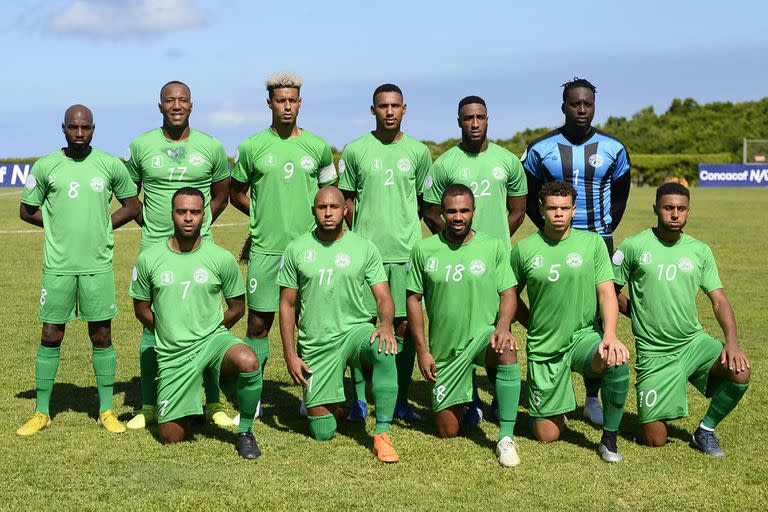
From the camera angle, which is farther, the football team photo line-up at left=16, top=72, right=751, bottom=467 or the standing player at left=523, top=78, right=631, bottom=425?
the standing player at left=523, top=78, right=631, bottom=425

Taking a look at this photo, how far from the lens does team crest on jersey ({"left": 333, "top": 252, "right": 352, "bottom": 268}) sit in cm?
654

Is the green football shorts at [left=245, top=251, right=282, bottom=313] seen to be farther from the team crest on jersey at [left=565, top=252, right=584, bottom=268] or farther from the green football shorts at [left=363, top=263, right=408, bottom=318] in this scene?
the team crest on jersey at [left=565, top=252, right=584, bottom=268]

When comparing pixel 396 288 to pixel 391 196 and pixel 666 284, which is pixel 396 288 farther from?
pixel 666 284

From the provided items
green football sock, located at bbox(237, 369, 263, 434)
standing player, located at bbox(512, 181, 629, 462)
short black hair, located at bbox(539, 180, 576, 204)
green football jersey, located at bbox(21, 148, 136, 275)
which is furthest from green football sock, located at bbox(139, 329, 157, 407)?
short black hair, located at bbox(539, 180, 576, 204)

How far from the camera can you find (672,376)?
645 centimetres

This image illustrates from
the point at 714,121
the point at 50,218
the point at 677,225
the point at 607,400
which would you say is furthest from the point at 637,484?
the point at 714,121

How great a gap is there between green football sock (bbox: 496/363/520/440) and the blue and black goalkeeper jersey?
1.63 metres

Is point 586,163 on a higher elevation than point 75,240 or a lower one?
higher

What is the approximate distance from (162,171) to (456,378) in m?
2.69

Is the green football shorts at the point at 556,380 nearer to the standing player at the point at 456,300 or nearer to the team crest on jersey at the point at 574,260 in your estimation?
the standing player at the point at 456,300

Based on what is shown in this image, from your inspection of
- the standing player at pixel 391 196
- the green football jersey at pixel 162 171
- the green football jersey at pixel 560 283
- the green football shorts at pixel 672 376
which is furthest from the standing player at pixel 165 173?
the green football shorts at pixel 672 376

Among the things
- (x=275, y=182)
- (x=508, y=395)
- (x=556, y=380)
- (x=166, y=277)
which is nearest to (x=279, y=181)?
(x=275, y=182)

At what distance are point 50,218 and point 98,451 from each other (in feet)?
5.82

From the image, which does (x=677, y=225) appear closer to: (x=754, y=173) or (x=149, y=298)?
(x=149, y=298)
